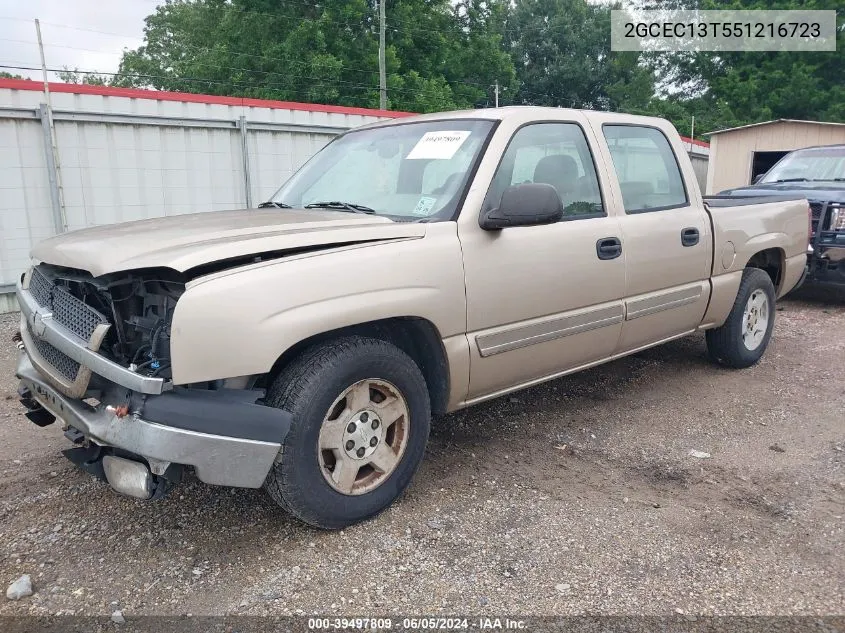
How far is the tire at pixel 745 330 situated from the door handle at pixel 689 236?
0.86m

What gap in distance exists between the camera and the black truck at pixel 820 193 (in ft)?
25.3

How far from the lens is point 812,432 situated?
14.1 feet

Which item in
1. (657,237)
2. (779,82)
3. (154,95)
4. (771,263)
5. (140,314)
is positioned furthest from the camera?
(779,82)

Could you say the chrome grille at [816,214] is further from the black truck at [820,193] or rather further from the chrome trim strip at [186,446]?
the chrome trim strip at [186,446]

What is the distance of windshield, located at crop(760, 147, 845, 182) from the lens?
29.2 ft

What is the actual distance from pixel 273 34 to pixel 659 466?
29.3 meters

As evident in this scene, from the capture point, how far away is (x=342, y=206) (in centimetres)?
369

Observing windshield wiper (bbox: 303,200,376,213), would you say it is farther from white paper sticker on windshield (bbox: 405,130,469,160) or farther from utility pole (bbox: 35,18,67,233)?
utility pole (bbox: 35,18,67,233)

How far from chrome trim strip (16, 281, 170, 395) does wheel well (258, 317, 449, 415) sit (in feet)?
2.89

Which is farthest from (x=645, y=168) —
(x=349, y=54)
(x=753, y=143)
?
(x=349, y=54)

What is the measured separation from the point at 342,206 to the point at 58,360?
1546 millimetres

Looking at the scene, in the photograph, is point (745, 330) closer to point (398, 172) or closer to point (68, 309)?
point (398, 172)

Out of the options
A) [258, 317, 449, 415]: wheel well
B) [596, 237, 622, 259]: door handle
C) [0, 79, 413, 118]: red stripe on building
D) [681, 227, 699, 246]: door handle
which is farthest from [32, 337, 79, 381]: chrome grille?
[0, 79, 413, 118]: red stripe on building

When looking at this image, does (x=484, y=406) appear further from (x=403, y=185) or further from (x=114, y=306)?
(x=114, y=306)
